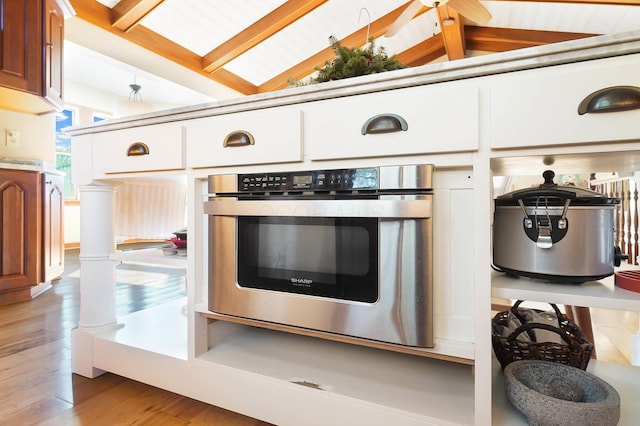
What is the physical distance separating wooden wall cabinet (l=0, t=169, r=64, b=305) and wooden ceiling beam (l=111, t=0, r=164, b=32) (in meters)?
1.61

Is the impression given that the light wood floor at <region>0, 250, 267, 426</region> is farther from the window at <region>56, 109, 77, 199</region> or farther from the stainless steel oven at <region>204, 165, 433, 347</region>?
the window at <region>56, 109, 77, 199</region>

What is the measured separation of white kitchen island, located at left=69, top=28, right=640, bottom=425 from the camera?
2.25 feet

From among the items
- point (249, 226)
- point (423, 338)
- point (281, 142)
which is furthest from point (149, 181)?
point (423, 338)

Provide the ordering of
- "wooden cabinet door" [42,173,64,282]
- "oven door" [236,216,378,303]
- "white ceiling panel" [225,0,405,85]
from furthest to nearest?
"white ceiling panel" [225,0,405,85], "wooden cabinet door" [42,173,64,282], "oven door" [236,216,378,303]

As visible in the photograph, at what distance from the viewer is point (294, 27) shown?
4125 millimetres

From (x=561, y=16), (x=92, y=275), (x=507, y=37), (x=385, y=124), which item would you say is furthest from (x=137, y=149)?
(x=507, y=37)

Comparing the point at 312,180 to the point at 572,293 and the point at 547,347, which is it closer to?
the point at 572,293

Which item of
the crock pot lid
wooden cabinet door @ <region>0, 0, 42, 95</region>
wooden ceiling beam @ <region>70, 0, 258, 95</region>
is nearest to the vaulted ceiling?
wooden ceiling beam @ <region>70, 0, 258, 95</region>

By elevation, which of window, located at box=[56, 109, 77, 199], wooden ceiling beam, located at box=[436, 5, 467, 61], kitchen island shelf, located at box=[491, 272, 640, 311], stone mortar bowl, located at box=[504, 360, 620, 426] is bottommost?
stone mortar bowl, located at box=[504, 360, 620, 426]

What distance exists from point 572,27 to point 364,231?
473cm

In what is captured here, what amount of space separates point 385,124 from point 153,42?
12.4 feet

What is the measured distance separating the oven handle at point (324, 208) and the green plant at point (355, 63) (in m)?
0.47

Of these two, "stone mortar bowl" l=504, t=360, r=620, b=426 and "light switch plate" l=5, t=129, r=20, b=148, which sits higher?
"light switch plate" l=5, t=129, r=20, b=148

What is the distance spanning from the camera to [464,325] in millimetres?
784
